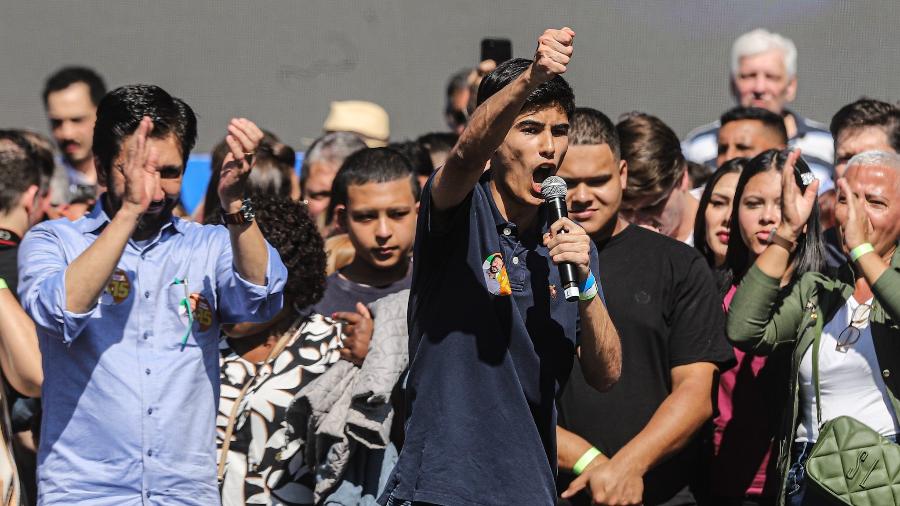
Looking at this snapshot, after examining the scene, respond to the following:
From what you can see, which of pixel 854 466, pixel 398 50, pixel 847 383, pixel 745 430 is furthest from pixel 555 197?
pixel 398 50

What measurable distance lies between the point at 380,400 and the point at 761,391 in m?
1.60

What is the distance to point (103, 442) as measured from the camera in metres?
3.99

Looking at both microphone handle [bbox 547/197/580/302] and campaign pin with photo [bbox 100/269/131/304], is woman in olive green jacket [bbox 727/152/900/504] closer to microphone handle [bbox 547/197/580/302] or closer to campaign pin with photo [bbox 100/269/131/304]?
microphone handle [bbox 547/197/580/302]

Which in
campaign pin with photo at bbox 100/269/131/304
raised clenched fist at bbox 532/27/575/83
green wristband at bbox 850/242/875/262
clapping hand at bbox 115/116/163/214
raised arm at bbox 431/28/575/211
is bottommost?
campaign pin with photo at bbox 100/269/131/304

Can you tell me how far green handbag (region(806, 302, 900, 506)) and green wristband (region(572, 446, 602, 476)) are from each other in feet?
2.49

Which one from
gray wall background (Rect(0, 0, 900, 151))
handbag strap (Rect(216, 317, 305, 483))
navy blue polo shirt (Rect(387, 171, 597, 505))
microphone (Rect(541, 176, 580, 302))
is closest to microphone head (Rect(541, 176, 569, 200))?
microphone (Rect(541, 176, 580, 302))

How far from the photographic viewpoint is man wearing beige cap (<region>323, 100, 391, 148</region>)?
8.22 m

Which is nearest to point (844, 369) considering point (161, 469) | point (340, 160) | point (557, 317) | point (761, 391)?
point (761, 391)

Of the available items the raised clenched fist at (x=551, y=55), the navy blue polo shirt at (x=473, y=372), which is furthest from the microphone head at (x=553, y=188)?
the raised clenched fist at (x=551, y=55)

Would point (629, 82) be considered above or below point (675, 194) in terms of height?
above

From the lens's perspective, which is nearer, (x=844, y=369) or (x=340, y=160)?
(x=844, y=369)

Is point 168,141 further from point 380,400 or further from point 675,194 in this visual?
point 675,194

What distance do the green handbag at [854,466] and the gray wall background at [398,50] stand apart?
12.4ft

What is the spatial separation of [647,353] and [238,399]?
1579 millimetres
